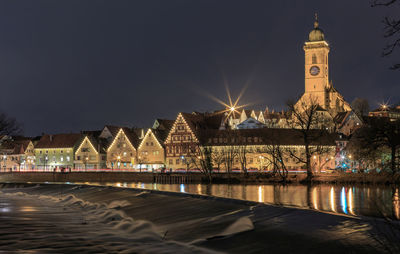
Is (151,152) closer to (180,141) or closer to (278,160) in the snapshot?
(180,141)

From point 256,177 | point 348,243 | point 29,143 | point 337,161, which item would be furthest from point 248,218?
point 29,143

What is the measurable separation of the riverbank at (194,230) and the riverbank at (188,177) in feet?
114

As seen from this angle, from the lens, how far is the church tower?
170 meters

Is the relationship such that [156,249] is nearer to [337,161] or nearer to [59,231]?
[59,231]

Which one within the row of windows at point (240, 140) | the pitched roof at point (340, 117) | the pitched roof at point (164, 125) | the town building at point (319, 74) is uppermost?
the town building at point (319, 74)

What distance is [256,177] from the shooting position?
80125 mm

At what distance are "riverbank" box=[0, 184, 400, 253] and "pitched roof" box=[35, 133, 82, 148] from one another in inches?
3597

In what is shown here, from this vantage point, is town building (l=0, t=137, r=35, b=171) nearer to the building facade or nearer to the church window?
the building facade

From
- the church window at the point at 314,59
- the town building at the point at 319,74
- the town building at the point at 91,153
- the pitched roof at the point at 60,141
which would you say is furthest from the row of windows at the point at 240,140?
the church window at the point at 314,59

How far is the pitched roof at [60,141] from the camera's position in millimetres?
128875

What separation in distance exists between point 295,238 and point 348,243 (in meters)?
2.60

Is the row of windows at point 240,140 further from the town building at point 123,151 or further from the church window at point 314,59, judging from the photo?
the church window at point 314,59

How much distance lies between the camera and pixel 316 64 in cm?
17175

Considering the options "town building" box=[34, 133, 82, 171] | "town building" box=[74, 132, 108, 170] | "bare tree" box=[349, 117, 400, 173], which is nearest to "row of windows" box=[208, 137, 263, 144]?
"town building" box=[74, 132, 108, 170]
